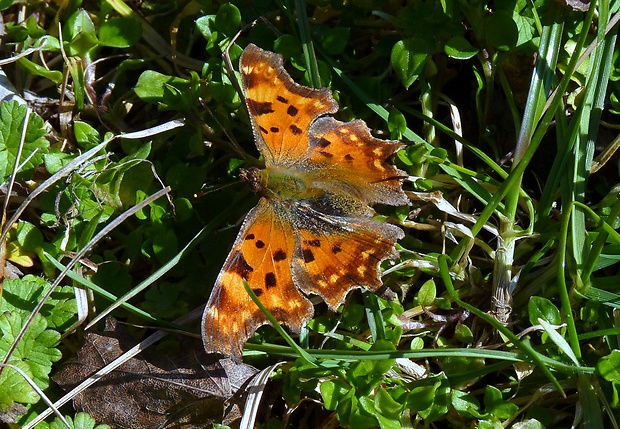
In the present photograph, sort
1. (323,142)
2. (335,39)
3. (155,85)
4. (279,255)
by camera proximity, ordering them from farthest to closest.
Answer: (155,85)
(335,39)
(323,142)
(279,255)

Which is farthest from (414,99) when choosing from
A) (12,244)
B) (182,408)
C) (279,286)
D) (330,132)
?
(12,244)

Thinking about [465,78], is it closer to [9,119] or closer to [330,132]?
[330,132]

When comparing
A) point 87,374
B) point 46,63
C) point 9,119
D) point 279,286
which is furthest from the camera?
point 46,63

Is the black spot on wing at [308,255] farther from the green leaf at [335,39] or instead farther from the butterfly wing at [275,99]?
the green leaf at [335,39]

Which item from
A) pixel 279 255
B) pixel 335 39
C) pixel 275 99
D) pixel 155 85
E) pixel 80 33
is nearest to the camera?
pixel 279 255

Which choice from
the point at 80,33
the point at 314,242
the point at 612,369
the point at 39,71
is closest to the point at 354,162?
the point at 314,242

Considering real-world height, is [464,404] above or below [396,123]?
below

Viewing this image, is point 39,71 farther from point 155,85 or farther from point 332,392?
point 332,392
